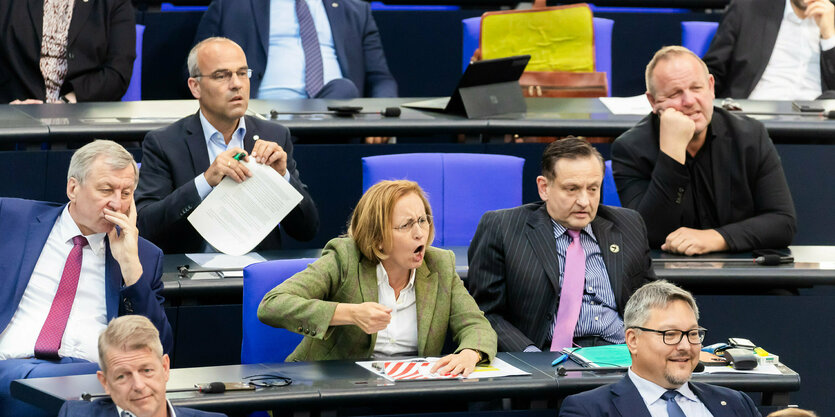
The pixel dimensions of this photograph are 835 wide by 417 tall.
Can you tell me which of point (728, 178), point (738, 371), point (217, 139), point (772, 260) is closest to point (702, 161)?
point (728, 178)

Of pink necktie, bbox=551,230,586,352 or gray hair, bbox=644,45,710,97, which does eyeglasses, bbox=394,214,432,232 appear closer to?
pink necktie, bbox=551,230,586,352

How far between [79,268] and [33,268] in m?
0.14

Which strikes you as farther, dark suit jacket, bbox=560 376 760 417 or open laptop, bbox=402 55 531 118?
open laptop, bbox=402 55 531 118

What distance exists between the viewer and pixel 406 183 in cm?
337

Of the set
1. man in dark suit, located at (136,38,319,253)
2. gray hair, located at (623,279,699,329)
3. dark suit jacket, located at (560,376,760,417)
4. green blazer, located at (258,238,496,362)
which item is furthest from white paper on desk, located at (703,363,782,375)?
man in dark suit, located at (136,38,319,253)

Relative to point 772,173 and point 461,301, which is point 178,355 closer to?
point 461,301

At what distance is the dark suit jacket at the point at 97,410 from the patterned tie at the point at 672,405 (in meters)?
1.11

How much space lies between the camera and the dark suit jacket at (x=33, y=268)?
333 centimetres

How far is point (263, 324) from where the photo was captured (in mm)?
3346

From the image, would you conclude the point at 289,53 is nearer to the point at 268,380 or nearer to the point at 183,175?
the point at 183,175

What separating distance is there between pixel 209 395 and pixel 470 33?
3085 mm

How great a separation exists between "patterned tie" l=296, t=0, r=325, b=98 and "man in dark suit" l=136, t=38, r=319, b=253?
1160 mm

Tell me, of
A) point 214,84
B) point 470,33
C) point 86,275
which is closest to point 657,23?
point 470,33

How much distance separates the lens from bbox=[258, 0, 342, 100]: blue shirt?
17.9ft
